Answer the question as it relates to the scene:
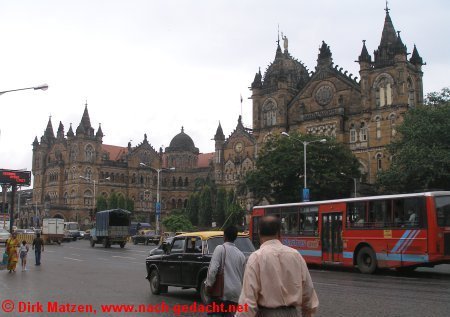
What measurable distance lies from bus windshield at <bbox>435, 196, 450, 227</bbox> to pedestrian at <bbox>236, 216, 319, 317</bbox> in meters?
15.3

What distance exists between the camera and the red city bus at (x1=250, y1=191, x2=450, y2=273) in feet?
60.8

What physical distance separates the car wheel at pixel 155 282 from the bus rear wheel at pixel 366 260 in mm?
9949

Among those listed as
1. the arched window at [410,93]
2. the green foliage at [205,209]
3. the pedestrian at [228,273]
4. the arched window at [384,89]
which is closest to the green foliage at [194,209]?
the green foliage at [205,209]

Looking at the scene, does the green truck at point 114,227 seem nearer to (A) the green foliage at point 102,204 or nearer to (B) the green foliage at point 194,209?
(B) the green foliage at point 194,209

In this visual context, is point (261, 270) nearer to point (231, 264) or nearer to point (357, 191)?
point (231, 264)

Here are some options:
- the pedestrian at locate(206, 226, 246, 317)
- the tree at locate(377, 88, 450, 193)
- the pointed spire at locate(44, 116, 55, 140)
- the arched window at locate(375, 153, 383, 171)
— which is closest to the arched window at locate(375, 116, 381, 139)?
the arched window at locate(375, 153, 383, 171)

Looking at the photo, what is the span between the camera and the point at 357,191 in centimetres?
5606

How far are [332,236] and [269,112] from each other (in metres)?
53.0

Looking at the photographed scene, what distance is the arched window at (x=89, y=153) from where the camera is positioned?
10112 centimetres

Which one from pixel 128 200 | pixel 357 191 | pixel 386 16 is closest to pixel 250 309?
pixel 357 191

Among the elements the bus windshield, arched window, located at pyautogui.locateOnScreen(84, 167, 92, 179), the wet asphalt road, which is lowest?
the wet asphalt road

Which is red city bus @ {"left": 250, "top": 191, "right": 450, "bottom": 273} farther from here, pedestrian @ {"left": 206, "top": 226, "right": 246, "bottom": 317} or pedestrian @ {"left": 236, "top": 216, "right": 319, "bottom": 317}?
pedestrian @ {"left": 236, "top": 216, "right": 319, "bottom": 317}

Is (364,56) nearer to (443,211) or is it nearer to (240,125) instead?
(240,125)

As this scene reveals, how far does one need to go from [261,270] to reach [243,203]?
7899 cm
